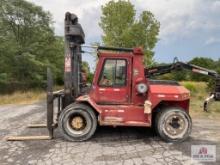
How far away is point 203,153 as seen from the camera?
6.54 m

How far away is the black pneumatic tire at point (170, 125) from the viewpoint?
294 inches

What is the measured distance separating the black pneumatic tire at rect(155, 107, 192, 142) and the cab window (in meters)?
1.23

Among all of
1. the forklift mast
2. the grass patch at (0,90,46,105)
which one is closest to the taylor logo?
the forklift mast

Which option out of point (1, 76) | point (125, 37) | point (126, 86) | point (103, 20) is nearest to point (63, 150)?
point (126, 86)

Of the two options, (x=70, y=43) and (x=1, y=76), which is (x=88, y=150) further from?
(x=1, y=76)

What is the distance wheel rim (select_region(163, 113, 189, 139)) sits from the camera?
7.51m

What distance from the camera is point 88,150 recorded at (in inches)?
263

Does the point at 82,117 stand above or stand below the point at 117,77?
below

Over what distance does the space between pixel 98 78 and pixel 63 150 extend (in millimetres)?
2003

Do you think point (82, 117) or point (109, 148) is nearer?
point (109, 148)

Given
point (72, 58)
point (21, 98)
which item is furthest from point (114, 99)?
point (21, 98)

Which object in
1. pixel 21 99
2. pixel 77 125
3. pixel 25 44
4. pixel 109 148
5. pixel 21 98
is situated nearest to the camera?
pixel 109 148

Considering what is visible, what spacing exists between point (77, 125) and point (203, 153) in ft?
9.60

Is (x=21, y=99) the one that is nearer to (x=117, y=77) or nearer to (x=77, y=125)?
(x=77, y=125)
